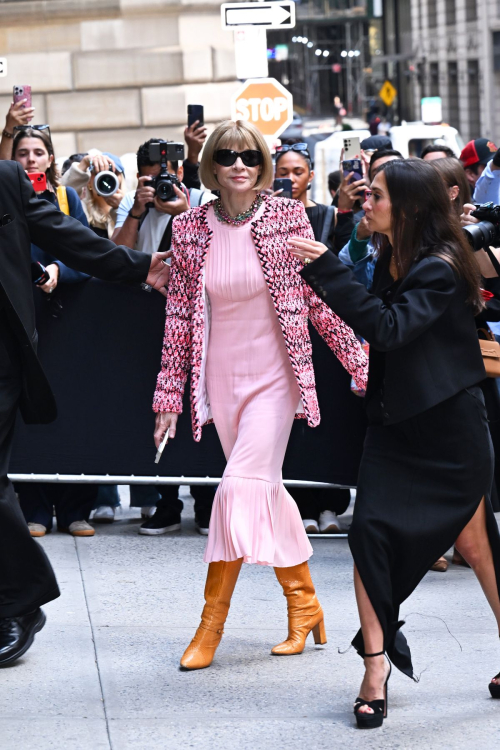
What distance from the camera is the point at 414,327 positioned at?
4023 millimetres

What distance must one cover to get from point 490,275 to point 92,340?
2647 millimetres

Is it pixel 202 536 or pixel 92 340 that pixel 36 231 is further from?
pixel 202 536

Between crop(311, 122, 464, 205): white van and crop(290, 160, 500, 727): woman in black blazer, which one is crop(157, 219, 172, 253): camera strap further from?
crop(311, 122, 464, 205): white van

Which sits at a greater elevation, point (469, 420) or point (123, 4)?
point (123, 4)

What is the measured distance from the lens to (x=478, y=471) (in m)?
4.31

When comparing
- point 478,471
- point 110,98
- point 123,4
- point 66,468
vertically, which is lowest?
point 66,468

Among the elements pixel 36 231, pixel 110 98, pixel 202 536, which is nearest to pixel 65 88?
pixel 110 98

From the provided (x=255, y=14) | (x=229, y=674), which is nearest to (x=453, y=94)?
(x=255, y=14)

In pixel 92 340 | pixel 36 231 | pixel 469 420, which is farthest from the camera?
pixel 92 340

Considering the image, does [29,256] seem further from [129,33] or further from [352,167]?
[129,33]

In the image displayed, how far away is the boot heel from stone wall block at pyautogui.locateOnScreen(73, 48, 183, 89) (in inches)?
451

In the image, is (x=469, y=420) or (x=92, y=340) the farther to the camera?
(x=92, y=340)

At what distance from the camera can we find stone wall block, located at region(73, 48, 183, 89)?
604 inches

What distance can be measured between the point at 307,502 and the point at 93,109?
9614 millimetres
